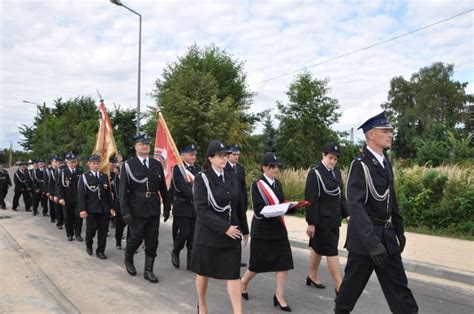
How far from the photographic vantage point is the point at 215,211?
4.52 metres

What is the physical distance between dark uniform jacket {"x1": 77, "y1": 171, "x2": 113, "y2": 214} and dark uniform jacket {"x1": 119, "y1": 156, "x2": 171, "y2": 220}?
7.53 ft

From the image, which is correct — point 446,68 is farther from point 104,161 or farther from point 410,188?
point 104,161

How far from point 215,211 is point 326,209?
1814 mm

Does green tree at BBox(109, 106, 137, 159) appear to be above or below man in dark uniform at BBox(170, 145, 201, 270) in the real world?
above

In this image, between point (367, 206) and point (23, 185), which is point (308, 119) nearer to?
point (23, 185)

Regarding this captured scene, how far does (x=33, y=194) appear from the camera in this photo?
52.4 feet

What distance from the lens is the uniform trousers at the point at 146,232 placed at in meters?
6.70

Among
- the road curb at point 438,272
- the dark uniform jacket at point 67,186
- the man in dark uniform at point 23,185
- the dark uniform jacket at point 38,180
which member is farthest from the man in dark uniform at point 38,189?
the road curb at point 438,272

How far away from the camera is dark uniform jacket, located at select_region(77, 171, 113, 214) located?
8.71 m

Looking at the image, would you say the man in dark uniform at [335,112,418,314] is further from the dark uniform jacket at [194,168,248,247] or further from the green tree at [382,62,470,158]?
the green tree at [382,62,470,158]

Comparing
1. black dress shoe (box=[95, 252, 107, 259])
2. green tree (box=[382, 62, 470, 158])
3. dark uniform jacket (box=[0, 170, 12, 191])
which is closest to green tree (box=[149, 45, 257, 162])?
dark uniform jacket (box=[0, 170, 12, 191])

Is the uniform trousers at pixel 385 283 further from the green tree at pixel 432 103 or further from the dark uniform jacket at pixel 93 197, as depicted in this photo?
the green tree at pixel 432 103

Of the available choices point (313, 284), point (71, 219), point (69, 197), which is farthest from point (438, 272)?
point (69, 197)

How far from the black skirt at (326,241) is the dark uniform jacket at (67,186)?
7.08m
